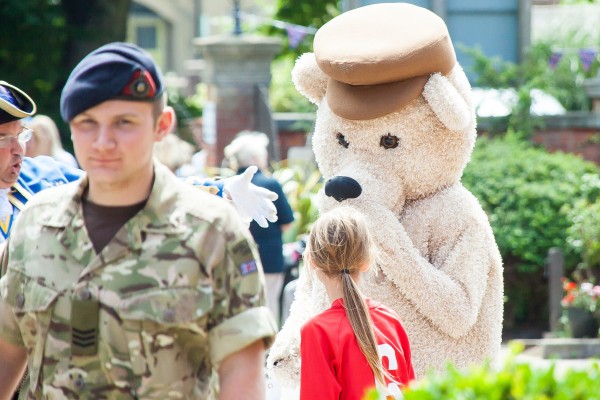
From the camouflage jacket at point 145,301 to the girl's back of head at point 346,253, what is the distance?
3.46ft

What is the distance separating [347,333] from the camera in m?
4.11

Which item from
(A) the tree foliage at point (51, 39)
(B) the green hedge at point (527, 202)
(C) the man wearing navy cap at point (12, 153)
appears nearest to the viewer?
(C) the man wearing navy cap at point (12, 153)

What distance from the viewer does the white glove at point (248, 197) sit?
186 inches

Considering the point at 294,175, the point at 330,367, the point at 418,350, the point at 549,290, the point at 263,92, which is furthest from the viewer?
the point at 263,92

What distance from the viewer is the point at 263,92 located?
1451 centimetres

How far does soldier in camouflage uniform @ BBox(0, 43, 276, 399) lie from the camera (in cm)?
302

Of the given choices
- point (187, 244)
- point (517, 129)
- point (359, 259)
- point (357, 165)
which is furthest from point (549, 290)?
point (187, 244)

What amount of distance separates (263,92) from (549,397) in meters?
11.9

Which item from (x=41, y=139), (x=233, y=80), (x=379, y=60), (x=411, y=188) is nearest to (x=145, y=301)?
(x=379, y=60)

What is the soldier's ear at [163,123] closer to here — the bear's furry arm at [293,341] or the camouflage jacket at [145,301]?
the camouflage jacket at [145,301]

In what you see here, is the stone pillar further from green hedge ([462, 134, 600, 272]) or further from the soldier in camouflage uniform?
the soldier in camouflage uniform

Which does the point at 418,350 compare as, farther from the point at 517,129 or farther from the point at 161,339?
the point at 517,129

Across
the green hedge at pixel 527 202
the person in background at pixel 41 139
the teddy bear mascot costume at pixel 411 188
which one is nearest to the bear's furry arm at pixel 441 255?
the teddy bear mascot costume at pixel 411 188

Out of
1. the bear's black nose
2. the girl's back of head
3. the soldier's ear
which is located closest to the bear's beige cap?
the bear's black nose
